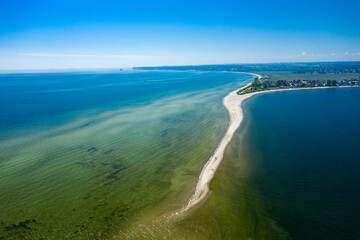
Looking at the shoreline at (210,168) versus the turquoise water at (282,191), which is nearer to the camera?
the turquoise water at (282,191)

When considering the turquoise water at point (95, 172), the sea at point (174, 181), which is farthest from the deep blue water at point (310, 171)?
the turquoise water at point (95, 172)

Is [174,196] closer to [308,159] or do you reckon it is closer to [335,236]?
[335,236]

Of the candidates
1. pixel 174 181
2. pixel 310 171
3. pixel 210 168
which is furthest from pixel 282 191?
pixel 174 181

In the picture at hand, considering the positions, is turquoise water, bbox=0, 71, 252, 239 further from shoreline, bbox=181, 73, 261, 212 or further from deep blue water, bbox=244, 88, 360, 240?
deep blue water, bbox=244, 88, 360, 240

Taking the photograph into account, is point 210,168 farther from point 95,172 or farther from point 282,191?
point 95,172

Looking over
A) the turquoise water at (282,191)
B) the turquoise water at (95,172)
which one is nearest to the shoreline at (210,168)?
the turquoise water at (282,191)

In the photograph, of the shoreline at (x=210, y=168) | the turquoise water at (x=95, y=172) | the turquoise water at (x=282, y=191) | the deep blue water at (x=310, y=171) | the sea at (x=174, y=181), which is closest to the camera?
the turquoise water at (x=282, y=191)

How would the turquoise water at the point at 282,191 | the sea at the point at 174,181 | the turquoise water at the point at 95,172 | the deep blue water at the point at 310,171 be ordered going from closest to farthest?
the turquoise water at the point at 282,191 → the sea at the point at 174,181 → the deep blue water at the point at 310,171 → the turquoise water at the point at 95,172

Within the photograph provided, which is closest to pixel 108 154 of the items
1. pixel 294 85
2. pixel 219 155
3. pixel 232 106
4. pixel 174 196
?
pixel 174 196

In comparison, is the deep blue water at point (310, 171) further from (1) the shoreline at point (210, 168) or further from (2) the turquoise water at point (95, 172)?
(2) the turquoise water at point (95, 172)
